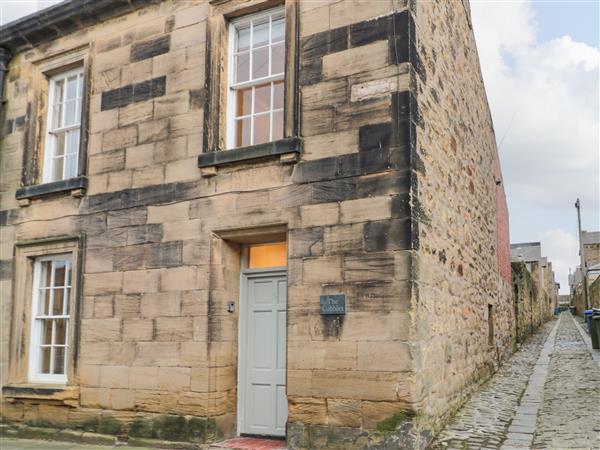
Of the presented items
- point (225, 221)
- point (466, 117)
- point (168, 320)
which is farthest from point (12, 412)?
point (466, 117)

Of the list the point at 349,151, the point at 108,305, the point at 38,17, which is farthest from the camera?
the point at 38,17

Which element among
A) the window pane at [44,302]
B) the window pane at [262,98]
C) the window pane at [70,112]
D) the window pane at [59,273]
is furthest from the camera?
the window pane at [70,112]

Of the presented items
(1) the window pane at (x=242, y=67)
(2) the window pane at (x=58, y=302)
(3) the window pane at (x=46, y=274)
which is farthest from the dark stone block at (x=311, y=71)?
(3) the window pane at (x=46, y=274)

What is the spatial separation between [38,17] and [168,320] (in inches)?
208

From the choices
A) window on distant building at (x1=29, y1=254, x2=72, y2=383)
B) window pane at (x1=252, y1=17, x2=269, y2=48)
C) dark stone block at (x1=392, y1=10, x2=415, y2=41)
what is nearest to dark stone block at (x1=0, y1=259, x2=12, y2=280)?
window on distant building at (x1=29, y1=254, x2=72, y2=383)

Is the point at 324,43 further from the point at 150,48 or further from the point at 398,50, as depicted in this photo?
the point at 150,48

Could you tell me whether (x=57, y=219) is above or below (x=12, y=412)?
above

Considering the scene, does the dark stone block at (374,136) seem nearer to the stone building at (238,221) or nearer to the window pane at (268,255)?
the stone building at (238,221)

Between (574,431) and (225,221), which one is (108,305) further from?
(574,431)

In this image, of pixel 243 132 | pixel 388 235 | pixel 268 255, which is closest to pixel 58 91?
pixel 243 132

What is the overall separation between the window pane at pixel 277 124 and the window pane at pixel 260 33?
99 cm

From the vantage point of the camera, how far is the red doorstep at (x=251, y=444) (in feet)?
22.3

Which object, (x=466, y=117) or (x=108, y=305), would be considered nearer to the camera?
(x=108, y=305)

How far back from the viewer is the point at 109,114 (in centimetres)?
860
